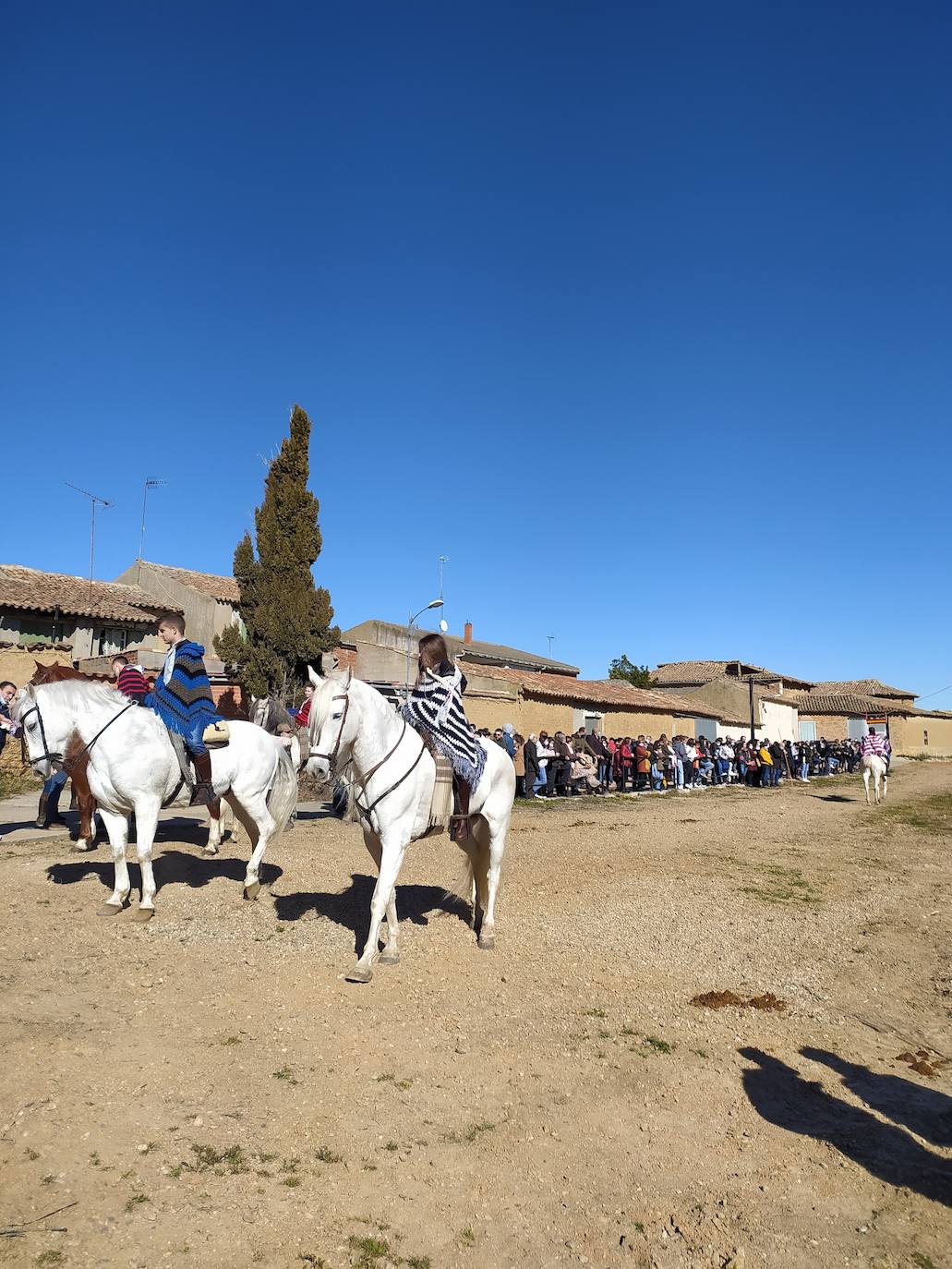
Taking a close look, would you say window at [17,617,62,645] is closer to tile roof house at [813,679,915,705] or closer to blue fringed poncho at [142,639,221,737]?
blue fringed poncho at [142,639,221,737]

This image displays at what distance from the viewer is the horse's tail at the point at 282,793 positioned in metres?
8.49

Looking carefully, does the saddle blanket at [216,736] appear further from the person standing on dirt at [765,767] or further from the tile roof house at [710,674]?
the tile roof house at [710,674]

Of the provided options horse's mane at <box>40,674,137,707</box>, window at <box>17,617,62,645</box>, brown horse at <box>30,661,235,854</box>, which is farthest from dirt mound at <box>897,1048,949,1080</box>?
window at <box>17,617,62,645</box>

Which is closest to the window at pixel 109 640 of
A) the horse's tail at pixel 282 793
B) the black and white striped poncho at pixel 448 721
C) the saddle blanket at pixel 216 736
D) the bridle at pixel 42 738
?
the horse's tail at pixel 282 793

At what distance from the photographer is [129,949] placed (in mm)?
6379

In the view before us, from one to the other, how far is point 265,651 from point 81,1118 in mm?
25637

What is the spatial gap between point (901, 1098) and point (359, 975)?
3.64m

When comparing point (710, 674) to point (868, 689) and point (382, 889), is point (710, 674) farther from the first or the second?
point (382, 889)

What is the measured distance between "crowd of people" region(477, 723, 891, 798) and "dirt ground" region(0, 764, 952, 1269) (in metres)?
9.21

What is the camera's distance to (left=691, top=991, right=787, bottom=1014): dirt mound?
5809 millimetres

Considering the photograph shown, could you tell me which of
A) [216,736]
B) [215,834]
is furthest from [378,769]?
[215,834]

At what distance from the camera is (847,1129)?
13.4 feet

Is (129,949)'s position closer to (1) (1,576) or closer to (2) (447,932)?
(2) (447,932)

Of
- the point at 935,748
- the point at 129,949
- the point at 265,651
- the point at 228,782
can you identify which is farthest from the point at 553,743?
the point at 935,748
